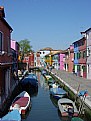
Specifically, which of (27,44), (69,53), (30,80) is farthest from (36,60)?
(30,80)

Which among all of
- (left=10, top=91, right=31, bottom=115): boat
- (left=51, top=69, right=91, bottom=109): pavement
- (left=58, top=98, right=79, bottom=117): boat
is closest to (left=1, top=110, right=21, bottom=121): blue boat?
(left=10, top=91, right=31, bottom=115): boat

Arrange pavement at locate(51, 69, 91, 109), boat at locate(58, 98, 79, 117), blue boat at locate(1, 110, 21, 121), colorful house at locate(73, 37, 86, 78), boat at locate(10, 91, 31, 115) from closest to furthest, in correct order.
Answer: blue boat at locate(1, 110, 21, 121), boat at locate(58, 98, 79, 117), boat at locate(10, 91, 31, 115), pavement at locate(51, 69, 91, 109), colorful house at locate(73, 37, 86, 78)

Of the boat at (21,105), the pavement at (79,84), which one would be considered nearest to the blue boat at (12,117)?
the boat at (21,105)

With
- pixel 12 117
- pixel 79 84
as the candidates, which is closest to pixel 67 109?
pixel 12 117

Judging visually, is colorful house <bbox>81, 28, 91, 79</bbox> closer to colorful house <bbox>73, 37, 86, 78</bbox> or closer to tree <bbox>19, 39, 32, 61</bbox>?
colorful house <bbox>73, 37, 86, 78</bbox>

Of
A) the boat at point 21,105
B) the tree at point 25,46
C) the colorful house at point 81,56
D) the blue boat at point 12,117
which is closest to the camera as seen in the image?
the blue boat at point 12,117

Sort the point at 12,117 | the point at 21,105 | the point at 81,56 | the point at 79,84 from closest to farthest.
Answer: the point at 12,117
the point at 21,105
the point at 79,84
the point at 81,56

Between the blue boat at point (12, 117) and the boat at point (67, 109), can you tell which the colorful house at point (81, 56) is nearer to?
the boat at point (67, 109)

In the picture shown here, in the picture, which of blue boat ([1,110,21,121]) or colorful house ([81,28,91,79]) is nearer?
blue boat ([1,110,21,121])

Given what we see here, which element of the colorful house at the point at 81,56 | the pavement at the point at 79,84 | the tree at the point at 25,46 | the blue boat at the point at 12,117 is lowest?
the blue boat at the point at 12,117

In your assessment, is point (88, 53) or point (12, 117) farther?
point (88, 53)

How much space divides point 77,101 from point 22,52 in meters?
66.2

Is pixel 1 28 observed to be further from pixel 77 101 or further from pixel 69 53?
pixel 69 53

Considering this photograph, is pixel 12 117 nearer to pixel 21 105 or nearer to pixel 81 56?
pixel 21 105
